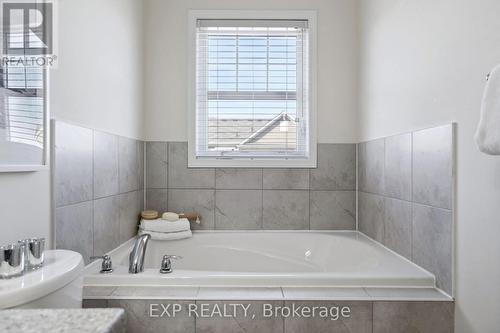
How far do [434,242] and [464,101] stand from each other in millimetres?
673

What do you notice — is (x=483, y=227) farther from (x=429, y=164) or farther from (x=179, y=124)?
(x=179, y=124)

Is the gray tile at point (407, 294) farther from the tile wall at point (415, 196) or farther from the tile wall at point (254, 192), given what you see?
the tile wall at point (254, 192)

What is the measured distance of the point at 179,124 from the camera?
2768mm

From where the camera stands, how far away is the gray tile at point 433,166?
154 centimetres

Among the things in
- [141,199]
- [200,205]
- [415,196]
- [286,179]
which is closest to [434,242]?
[415,196]

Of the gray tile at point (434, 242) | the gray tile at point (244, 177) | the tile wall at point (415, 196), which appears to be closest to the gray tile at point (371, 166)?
the tile wall at point (415, 196)

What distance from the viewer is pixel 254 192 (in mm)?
2754

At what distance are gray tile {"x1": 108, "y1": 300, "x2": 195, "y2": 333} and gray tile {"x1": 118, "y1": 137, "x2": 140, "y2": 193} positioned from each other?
39.6 inches

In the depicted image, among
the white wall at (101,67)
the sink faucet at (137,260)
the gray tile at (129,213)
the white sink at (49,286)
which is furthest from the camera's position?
the gray tile at (129,213)

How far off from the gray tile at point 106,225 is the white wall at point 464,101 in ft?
5.86

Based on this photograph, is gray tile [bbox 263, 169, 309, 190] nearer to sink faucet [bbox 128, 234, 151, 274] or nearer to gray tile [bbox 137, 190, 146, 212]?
gray tile [bbox 137, 190, 146, 212]

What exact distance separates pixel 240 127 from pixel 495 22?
1.86m
